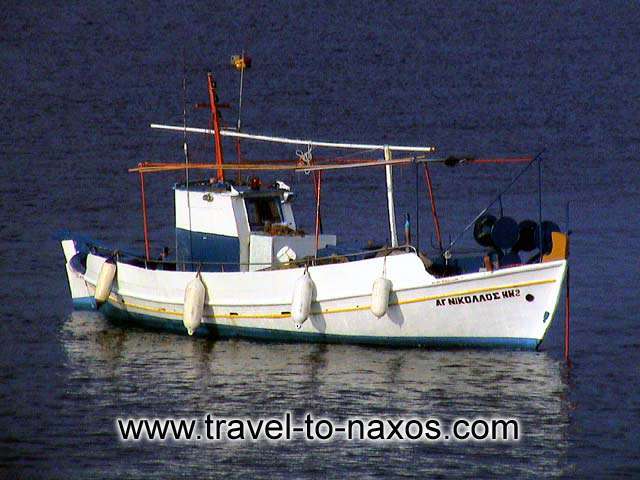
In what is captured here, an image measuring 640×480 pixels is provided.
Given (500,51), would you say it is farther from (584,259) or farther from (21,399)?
(21,399)

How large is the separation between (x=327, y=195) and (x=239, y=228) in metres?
16.6

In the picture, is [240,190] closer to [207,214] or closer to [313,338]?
[207,214]

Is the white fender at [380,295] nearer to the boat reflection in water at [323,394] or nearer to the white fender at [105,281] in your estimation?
the boat reflection in water at [323,394]

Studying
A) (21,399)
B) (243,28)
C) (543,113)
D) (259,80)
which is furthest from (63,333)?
(243,28)

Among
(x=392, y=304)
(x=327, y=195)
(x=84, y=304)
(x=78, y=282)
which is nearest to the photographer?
(x=392, y=304)

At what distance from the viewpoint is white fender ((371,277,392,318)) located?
131 feet

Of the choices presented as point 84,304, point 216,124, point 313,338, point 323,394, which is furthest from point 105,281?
point 323,394

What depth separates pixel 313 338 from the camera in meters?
41.6

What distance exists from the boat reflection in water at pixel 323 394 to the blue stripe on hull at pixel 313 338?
0.20 m

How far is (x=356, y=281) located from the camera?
1593 inches

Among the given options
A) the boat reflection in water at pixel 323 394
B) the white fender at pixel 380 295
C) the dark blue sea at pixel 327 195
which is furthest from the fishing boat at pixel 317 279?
the dark blue sea at pixel 327 195

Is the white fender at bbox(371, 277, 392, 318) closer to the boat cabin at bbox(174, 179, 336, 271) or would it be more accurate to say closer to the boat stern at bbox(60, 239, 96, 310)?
the boat cabin at bbox(174, 179, 336, 271)

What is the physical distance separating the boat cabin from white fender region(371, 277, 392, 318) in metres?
3.37

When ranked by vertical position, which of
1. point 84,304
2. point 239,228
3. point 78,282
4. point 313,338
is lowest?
point 313,338
